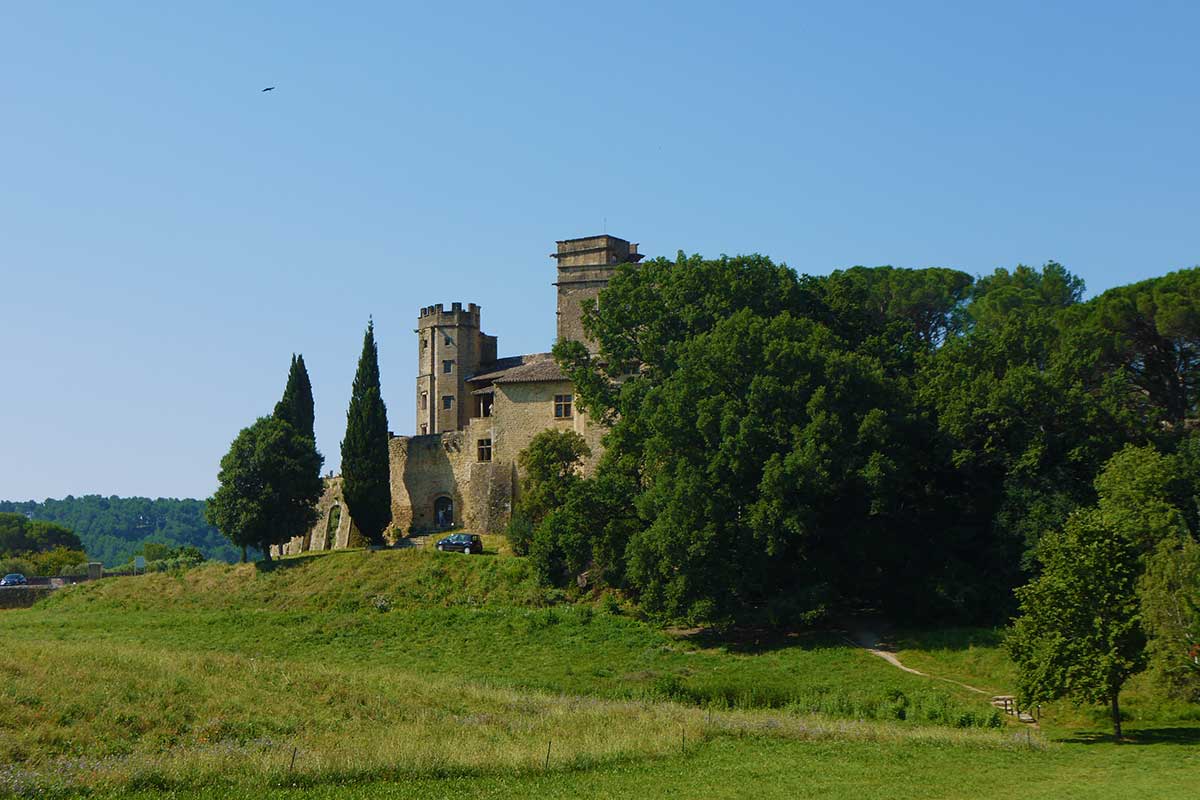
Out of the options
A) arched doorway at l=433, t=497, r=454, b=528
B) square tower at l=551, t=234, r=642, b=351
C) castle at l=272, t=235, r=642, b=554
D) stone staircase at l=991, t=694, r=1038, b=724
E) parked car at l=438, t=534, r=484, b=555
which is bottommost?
stone staircase at l=991, t=694, r=1038, b=724

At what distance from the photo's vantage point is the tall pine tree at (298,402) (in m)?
67.1

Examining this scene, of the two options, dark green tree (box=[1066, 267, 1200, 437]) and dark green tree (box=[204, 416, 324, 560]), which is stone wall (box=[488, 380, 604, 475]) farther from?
dark green tree (box=[1066, 267, 1200, 437])

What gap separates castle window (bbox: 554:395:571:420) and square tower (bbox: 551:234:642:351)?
4926 mm

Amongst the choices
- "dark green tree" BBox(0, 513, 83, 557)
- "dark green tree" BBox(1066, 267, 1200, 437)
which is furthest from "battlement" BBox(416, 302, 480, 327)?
"dark green tree" BBox(0, 513, 83, 557)

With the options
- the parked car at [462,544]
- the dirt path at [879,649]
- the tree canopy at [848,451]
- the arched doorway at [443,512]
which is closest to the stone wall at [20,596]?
the arched doorway at [443,512]

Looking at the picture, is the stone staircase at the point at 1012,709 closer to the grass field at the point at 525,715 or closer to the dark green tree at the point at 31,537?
the grass field at the point at 525,715

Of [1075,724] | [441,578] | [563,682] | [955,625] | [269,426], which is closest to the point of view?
[1075,724]

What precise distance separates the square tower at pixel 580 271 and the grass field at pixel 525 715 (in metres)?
20.2

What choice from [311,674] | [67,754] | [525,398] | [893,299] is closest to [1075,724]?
[311,674]

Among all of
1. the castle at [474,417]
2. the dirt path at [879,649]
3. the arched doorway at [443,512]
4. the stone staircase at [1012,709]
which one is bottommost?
the stone staircase at [1012,709]

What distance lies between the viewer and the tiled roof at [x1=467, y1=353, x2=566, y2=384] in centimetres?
Result: 6419

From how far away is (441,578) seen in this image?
5472 cm

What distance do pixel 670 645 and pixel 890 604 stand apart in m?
8.57

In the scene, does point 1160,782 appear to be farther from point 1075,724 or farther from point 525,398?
point 525,398
